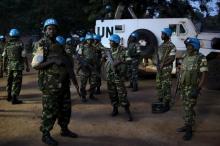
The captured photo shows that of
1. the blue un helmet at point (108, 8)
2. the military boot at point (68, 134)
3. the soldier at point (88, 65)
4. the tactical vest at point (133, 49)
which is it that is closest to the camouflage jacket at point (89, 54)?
the soldier at point (88, 65)

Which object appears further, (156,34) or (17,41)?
(156,34)

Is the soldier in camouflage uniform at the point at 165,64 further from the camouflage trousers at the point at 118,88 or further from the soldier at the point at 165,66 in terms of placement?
the camouflage trousers at the point at 118,88

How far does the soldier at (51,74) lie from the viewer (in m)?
5.84

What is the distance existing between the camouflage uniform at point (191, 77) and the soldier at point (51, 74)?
1975mm

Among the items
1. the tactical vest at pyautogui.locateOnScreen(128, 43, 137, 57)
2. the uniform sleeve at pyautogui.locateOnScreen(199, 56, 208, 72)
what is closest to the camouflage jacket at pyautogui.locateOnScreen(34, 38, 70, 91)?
the uniform sleeve at pyautogui.locateOnScreen(199, 56, 208, 72)

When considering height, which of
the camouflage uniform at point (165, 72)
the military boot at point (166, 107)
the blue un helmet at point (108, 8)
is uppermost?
the blue un helmet at point (108, 8)

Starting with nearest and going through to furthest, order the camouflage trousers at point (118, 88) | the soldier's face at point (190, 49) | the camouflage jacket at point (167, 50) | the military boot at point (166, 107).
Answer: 1. the soldier's face at point (190, 49)
2. the camouflage trousers at point (118, 88)
3. the camouflage jacket at point (167, 50)
4. the military boot at point (166, 107)

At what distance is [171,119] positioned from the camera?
316 inches

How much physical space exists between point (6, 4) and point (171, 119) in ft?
62.2

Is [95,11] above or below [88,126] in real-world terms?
above

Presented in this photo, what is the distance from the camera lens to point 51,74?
5918mm

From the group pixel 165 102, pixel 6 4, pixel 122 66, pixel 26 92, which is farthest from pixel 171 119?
pixel 6 4

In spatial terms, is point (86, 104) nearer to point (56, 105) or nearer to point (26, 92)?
point (26, 92)

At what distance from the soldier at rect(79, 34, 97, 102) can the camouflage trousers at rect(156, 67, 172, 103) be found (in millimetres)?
2011
